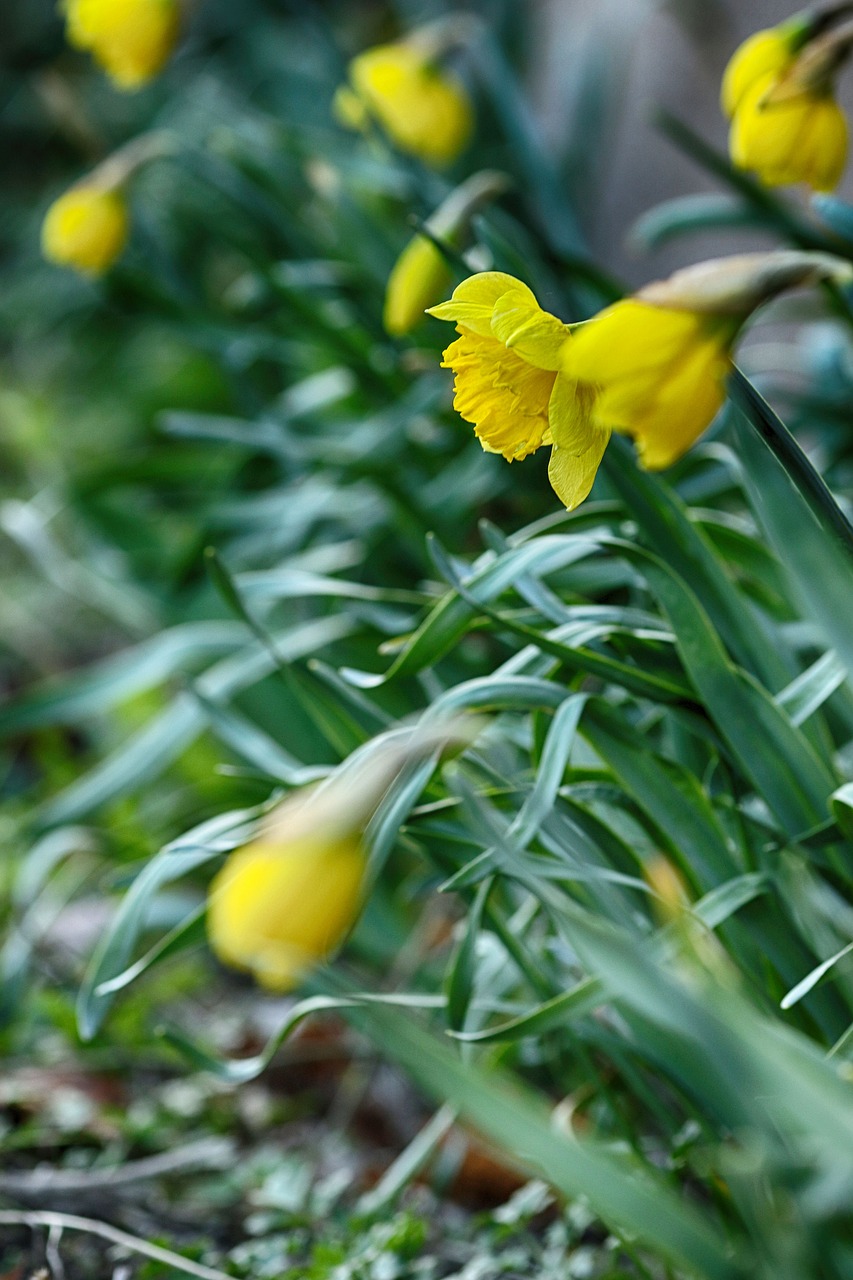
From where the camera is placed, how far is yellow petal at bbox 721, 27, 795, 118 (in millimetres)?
782

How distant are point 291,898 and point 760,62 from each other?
672mm

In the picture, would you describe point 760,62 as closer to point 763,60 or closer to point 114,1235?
point 763,60

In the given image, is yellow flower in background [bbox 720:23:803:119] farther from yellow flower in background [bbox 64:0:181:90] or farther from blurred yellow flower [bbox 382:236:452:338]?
yellow flower in background [bbox 64:0:181:90]

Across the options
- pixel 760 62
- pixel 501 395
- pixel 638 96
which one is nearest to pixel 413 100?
pixel 760 62

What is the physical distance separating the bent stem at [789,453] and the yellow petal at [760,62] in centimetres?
40

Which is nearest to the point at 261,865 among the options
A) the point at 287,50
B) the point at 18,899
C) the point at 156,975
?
the point at 18,899

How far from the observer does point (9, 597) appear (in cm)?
208

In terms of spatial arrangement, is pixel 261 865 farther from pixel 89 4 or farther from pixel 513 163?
pixel 513 163

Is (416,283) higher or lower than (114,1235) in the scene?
higher

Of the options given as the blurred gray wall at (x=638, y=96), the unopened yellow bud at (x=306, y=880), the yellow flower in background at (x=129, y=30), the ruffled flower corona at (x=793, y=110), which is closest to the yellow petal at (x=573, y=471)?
the unopened yellow bud at (x=306, y=880)

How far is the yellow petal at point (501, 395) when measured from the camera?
1.74 ft

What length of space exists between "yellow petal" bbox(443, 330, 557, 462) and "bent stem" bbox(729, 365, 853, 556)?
9cm

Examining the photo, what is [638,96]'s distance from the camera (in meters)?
2.04

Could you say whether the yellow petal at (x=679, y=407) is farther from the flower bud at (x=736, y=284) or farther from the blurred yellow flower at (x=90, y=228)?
the blurred yellow flower at (x=90, y=228)
